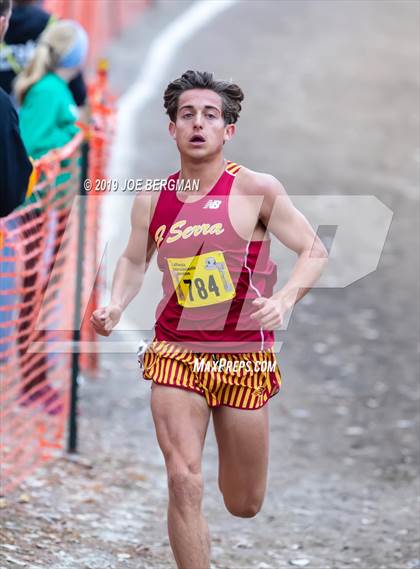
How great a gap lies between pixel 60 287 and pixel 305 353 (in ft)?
10.0

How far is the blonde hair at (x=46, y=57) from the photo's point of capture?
28.3 feet

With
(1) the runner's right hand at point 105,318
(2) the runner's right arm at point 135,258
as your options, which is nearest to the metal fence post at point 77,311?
(2) the runner's right arm at point 135,258

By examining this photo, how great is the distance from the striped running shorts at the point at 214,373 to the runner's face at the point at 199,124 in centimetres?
83

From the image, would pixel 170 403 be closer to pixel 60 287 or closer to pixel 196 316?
pixel 196 316

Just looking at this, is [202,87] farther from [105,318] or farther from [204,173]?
[105,318]

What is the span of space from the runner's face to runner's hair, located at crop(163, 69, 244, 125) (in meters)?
0.02

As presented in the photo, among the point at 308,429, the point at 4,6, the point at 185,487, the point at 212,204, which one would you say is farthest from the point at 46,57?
the point at 185,487

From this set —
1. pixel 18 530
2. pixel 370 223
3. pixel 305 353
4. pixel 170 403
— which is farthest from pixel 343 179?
pixel 170 403

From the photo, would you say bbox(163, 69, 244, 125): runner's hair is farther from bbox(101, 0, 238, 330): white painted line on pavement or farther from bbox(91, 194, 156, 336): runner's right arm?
bbox(101, 0, 238, 330): white painted line on pavement

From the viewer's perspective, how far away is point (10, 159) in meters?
5.54

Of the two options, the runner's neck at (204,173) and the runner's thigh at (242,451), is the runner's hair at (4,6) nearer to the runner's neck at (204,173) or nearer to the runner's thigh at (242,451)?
the runner's neck at (204,173)

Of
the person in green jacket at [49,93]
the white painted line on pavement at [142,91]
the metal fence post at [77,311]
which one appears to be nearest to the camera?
→ the metal fence post at [77,311]

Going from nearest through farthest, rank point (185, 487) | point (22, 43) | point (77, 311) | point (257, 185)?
point (185, 487) < point (257, 185) < point (77, 311) < point (22, 43)

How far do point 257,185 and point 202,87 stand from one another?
473 mm
